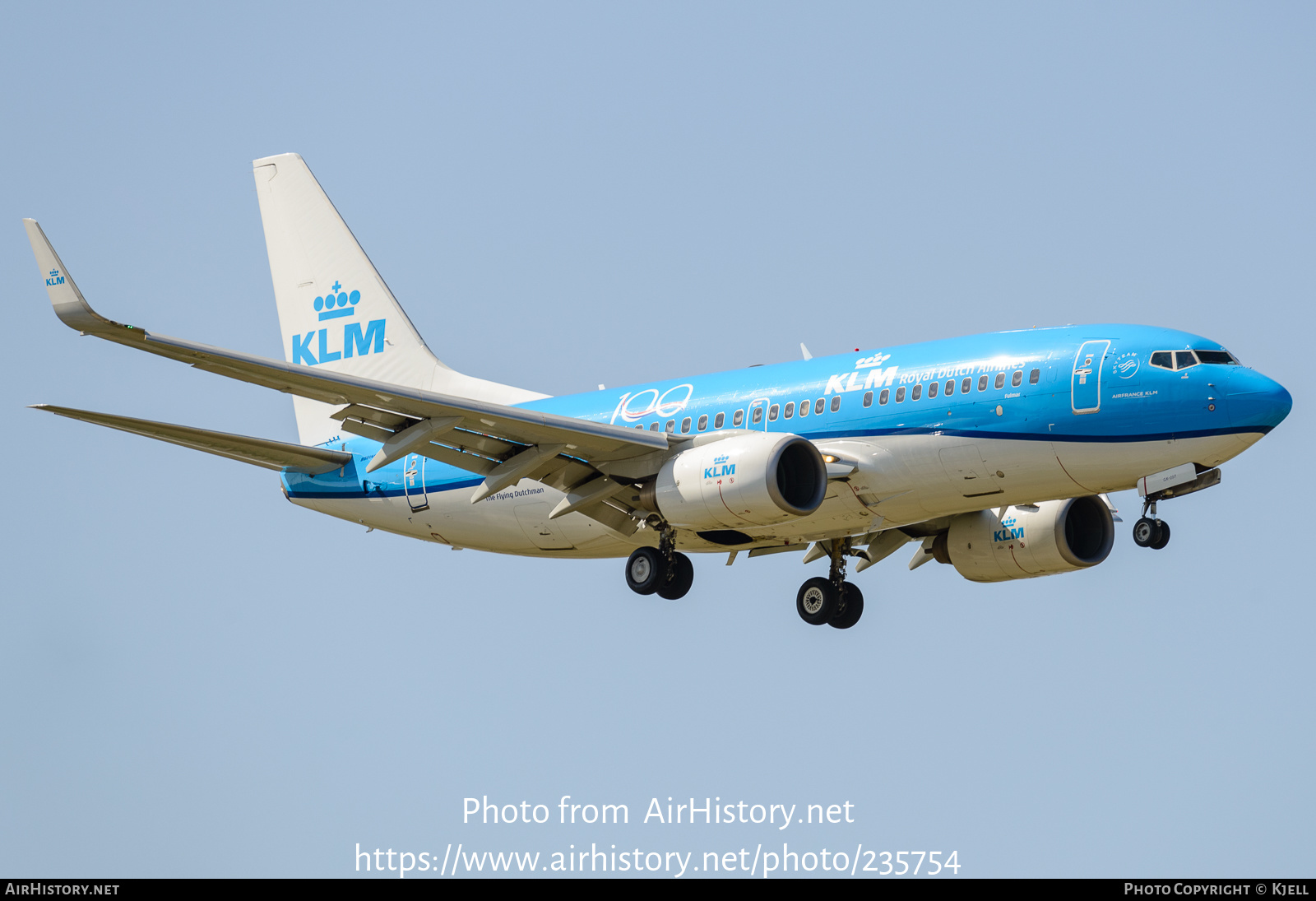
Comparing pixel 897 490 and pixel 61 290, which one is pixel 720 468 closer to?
pixel 897 490

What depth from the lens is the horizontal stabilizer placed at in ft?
101

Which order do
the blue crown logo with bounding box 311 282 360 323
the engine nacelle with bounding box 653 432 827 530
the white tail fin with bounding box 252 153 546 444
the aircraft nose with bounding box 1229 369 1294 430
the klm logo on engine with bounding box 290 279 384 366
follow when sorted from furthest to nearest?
the blue crown logo with bounding box 311 282 360 323, the klm logo on engine with bounding box 290 279 384 366, the white tail fin with bounding box 252 153 546 444, the engine nacelle with bounding box 653 432 827 530, the aircraft nose with bounding box 1229 369 1294 430

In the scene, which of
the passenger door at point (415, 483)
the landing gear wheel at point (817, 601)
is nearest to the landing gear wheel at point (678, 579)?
the landing gear wheel at point (817, 601)

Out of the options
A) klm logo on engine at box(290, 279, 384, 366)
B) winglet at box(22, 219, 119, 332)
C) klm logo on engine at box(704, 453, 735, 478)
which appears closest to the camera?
winglet at box(22, 219, 119, 332)

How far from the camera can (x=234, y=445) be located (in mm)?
35438

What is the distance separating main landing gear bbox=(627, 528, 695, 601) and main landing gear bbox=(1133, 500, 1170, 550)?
896 centimetres

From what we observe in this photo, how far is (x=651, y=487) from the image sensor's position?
3253cm

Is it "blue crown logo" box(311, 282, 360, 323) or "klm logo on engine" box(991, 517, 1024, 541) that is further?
"blue crown logo" box(311, 282, 360, 323)

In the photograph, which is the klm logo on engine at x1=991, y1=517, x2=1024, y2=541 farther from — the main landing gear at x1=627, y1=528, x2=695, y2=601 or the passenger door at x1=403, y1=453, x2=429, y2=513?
the passenger door at x1=403, y1=453, x2=429, y2=513

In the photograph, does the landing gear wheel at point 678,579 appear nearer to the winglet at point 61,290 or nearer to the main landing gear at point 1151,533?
the main landing gear at point 1151,533

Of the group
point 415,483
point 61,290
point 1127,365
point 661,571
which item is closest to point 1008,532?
point 1127,365

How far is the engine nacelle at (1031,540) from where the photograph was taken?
36.2 m

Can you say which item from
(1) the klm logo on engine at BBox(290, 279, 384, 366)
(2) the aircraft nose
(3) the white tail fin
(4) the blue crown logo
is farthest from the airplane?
(4) the blue crown logo

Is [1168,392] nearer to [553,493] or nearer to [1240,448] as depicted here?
[1240,448]
